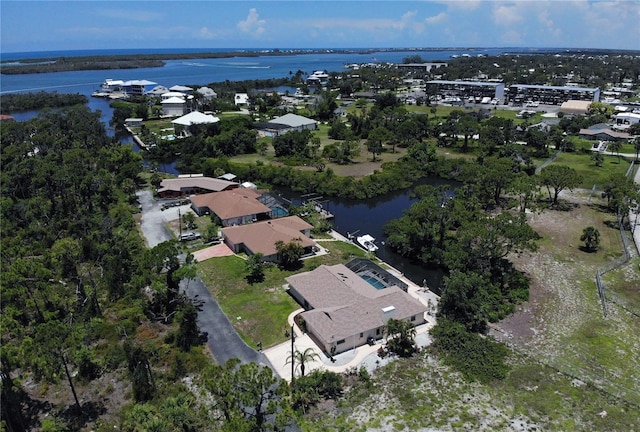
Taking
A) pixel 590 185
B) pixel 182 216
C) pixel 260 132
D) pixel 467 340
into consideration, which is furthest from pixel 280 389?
pixel 260 132

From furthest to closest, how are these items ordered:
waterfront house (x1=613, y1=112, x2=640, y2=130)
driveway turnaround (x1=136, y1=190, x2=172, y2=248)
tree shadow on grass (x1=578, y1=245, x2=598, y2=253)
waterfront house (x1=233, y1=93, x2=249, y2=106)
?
waterfront house (x1=233, y1=93, x2=249, y2=106) < waterfront house (x1=613, y1=112, x2=640, y2=130) < driveway turnaround (x1=136, y1=190, x2=172, y2=248) < tree shadow on grass (x1=578, y1=245, x2=598, y2=253)

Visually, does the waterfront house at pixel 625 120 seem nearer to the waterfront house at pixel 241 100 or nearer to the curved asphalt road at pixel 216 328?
the waterfront house at pixel 241 100

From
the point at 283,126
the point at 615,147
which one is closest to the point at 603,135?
the point at 615,147

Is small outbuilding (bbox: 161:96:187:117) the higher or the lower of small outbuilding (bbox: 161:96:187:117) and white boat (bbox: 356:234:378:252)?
the higher

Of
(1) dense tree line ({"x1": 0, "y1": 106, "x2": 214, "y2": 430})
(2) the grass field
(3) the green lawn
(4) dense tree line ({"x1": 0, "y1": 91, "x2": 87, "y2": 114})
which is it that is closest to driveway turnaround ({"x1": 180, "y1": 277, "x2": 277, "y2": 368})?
(1) dense tree line ({"x1": 0, "y1": 106, "x2": 214, "y2": 430})

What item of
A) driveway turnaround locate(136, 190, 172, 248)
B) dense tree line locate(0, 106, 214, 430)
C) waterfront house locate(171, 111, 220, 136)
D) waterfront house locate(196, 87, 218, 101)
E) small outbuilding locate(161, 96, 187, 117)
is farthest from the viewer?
waterfront house locate(196, 87, 218, 101)

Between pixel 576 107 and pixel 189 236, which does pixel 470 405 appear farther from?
pixel 576 107

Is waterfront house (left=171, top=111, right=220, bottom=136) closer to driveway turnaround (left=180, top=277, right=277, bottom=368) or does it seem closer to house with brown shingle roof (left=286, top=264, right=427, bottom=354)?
driveway turnaround (left=180, top=277, right=277, bottom=368)
